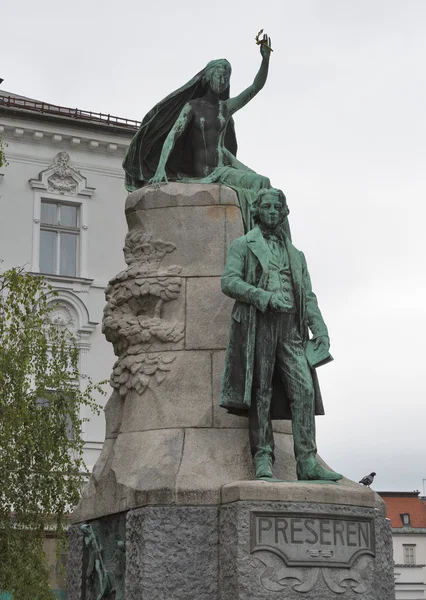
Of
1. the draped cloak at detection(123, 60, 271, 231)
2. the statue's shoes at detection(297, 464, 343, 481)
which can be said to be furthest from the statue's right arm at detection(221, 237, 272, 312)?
the draped cloak at detection(123, 60, 271, 231)

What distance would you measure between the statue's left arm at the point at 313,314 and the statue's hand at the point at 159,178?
1537 mm

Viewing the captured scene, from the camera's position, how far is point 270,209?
31.3 feet

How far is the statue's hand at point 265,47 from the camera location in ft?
35.5

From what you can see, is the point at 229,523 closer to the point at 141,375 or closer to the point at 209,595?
the point at 209,595

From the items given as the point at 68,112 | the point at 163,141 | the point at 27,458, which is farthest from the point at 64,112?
the point at 163,141

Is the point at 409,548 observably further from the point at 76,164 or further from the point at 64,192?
the point at 64,192

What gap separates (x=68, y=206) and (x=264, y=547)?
23.5 m

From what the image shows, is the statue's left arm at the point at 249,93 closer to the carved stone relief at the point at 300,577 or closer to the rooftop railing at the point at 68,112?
the carved stone relief at the point at 300,577

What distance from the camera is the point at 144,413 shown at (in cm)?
974

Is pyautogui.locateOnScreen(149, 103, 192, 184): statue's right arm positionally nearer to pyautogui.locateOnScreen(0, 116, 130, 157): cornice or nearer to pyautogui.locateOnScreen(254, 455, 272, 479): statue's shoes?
pyautogui.locateOnScreen(254, 455, 272, 479): statue's shoes

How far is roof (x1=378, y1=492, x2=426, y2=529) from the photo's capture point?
67188mm

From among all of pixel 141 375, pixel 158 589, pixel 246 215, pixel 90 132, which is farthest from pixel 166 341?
pixel 90 132

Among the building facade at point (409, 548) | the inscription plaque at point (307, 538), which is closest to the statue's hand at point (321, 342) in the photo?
the inscription plaque at point (307, 538)

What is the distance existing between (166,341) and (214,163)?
1.87m
